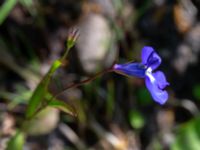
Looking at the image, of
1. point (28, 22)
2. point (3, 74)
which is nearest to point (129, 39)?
point (28, 22)

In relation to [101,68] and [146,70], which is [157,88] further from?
[101,68]

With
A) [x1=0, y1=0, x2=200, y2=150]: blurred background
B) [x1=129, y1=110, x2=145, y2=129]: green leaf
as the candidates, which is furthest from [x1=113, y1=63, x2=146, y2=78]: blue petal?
[x1=129, y1=110, x2=145, y2=129]: green leaf

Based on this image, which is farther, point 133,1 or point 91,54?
point 133,1

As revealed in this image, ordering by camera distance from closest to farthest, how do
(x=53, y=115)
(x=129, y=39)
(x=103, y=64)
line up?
1. (x=53, y=115)
2. (x=103, y=64)
3. (x=129, y=39)

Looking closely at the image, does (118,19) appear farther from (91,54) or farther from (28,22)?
(28,22)

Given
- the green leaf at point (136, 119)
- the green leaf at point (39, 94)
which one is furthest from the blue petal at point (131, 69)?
the green leaf at point (136, 119)

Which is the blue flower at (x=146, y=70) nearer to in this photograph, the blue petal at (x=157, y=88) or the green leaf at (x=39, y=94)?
the blue petal at (x=157, y=88)
